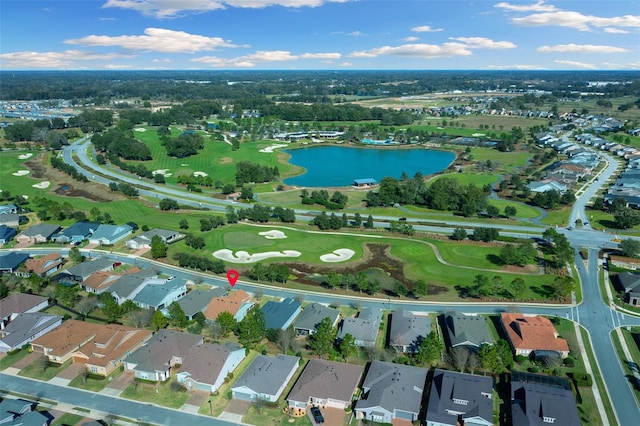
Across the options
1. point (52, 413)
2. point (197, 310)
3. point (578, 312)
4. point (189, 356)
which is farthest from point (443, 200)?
point (52, 413)

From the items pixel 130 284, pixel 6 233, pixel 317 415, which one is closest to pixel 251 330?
pixel 317 415

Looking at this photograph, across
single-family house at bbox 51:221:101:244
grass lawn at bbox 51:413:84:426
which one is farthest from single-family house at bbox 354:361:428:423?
single-family house at bbox 51:221:101:244

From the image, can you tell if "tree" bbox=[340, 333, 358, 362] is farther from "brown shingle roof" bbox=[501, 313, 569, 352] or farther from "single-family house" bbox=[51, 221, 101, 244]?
"single-family house" bbox=[51, 221, 101, 244]

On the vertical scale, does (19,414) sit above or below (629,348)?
above

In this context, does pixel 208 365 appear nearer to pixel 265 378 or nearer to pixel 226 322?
pixel 265 378

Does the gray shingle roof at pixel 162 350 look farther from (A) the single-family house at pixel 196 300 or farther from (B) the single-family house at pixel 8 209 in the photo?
(B) the single-family house at pixel 8 209
